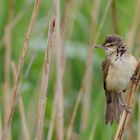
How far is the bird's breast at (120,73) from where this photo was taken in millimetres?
2973

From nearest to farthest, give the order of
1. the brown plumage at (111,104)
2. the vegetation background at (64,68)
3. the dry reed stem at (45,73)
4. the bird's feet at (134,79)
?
the dry reed stem at (45,73) → the bird's feet at (134,79) → the vegetation background at (64,68) → the brown plumage at (111,104)

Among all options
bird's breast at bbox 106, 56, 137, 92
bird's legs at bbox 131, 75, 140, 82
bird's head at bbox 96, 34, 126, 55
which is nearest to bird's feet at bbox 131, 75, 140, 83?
bird's legs at bbox 131, 75, 140, 82

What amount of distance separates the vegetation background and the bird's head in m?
0.09

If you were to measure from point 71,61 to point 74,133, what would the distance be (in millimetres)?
642

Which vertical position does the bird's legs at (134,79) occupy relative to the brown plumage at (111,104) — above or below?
above

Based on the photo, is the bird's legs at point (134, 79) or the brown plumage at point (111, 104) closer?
the bird's legs at point (134, 79)

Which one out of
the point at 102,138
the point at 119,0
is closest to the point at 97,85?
the point at 119,0

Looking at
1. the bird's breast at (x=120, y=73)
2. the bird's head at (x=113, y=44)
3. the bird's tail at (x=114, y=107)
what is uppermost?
the bird's head at (x=113, y=44)

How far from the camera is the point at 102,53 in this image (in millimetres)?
4055

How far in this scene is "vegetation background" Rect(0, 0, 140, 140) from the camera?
2.90m

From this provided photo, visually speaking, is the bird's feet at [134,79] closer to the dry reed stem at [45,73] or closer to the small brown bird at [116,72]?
the small brown bird at [116,72]

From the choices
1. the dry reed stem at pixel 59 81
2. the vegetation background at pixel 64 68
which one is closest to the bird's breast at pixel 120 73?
the vegetation background at pixel 64 68

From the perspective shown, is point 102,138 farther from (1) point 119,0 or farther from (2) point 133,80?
(1) point 119,0

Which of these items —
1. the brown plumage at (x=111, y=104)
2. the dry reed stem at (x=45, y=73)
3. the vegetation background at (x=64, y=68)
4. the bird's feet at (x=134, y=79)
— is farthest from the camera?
the brown plumage at (x=111, y=104)
